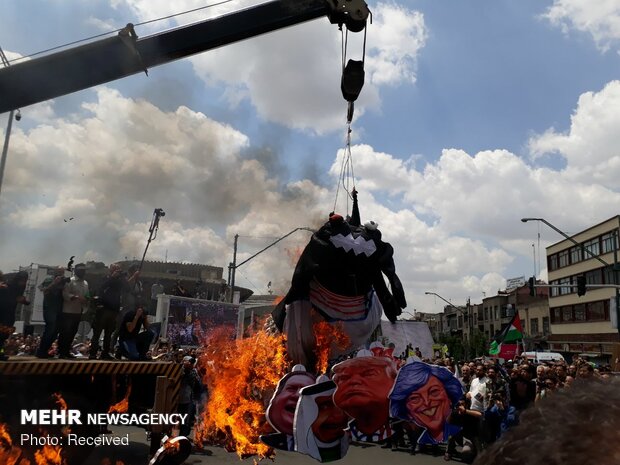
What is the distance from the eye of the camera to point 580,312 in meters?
50.7

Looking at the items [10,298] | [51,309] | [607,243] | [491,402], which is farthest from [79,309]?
[607,243]

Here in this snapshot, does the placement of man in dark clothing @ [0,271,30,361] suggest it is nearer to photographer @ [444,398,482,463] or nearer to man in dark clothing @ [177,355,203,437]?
man in dark clothing @ [177,355,203,437]

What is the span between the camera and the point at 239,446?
28.9 feet

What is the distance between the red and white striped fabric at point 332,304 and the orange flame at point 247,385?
3.03ft

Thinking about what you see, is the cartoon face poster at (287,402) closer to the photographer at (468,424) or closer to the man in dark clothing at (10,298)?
the photographer at (468,424)

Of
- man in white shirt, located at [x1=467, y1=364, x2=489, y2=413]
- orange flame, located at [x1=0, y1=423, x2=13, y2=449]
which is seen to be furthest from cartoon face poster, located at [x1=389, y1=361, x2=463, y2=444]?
orange flame, located at [x1=0, y1=423, x2=13, y2=449]

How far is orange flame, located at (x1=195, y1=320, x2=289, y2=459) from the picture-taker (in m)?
8.40

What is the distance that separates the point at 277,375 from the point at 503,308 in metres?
75.7

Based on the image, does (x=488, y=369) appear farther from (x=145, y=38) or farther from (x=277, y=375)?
(x=145, y=38)

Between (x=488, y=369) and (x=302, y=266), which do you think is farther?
(x=488, y=369)

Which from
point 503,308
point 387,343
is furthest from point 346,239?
point 503,308

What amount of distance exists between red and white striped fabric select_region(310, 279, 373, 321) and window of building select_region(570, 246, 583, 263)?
170ft

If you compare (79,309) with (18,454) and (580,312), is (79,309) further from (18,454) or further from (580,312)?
(580,312)

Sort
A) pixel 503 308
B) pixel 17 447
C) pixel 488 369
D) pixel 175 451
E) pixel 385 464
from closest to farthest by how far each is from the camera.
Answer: pixel 175 451 → pixel 17 447 → pixel 385 464 → pixel 488 369 → pixel 503 308
